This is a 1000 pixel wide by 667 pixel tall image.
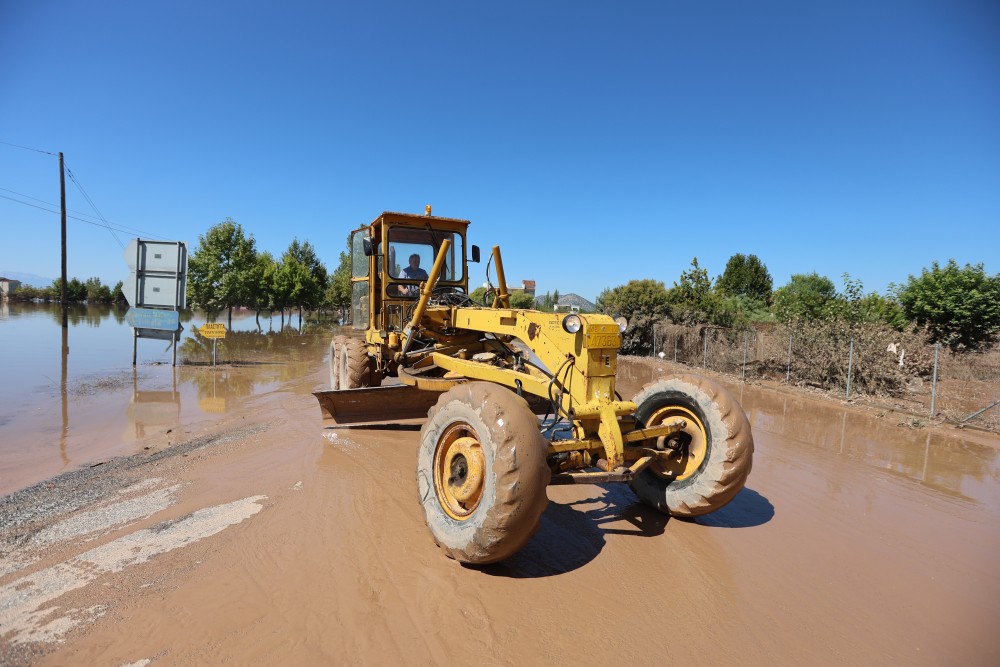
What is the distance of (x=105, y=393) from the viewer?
10211 millimetres

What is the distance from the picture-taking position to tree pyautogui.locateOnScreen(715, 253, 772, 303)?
45.6m

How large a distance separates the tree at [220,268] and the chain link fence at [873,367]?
24.7 metres

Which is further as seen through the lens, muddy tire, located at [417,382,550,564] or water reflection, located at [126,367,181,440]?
water reflection, located at [126,367,181,440]

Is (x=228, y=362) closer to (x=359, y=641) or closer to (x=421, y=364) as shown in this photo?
(x=421, y=364)

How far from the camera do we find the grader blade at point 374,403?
21.5ft

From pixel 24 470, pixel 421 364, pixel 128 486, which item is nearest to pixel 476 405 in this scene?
pixel 421 364

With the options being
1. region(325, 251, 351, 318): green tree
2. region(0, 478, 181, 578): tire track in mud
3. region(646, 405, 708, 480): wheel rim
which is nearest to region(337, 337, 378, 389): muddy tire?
region(0, 478, 181, 578): tire track in mud

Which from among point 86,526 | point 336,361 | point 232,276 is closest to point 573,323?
point 86,526

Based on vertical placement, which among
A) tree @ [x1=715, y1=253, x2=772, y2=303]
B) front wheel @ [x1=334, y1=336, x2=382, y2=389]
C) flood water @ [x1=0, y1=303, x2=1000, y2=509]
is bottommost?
flood water @ [x1=0, y1=303, x2=1000, y2=509]

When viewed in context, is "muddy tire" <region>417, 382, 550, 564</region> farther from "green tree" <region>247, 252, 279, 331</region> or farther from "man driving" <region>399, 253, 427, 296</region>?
"green tree" <region>247, 252, 279, 331</region>

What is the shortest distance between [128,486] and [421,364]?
3.35 metres

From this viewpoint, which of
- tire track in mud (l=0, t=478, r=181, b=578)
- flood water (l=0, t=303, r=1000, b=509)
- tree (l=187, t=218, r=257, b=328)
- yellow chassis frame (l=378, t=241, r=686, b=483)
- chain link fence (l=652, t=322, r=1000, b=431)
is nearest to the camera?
tire track in mud (l=0, t=478, r=181, b=578)

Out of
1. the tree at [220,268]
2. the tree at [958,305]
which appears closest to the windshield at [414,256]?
the tree at [958,305]

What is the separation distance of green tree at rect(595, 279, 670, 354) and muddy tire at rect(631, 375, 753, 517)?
1509 cm
